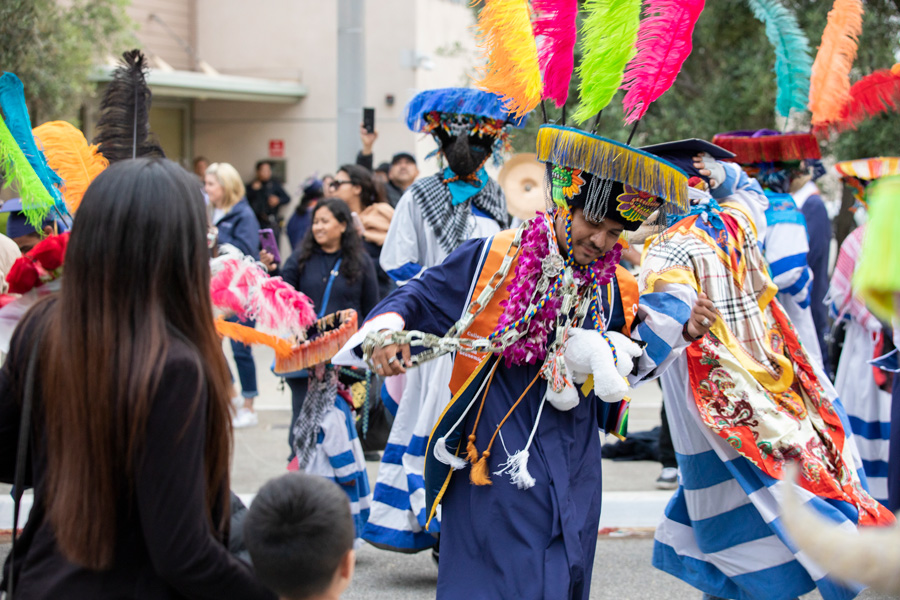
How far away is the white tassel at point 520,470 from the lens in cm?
283

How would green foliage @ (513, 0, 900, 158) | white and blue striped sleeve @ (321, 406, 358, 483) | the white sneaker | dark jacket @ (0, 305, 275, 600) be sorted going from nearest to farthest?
dark jacket @ (0, 305, 275, 600) < white and blue striped sleeve @ (321, 406, 358, 483) < the white sneaker < green foliage @ (513, 0, 900, 158)

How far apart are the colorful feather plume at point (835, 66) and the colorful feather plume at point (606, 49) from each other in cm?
210

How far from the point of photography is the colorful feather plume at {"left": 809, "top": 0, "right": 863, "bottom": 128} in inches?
180

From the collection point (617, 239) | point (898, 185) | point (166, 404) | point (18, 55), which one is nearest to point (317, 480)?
point (166, 404)

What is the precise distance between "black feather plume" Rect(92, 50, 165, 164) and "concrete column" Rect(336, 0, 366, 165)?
629 cm

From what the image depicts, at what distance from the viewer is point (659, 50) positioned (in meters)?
2.92

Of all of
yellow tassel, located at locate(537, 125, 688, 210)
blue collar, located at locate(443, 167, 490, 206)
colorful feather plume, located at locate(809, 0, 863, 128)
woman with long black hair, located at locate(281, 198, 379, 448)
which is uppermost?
colorful feather plume, located at locate(809, 0, 863, 128)

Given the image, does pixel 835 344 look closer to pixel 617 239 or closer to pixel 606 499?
pixel 606 499

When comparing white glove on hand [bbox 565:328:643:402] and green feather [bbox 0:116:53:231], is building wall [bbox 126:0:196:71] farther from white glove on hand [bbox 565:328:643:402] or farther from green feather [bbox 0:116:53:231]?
white glove on hand [bbox 565:328:643:402]

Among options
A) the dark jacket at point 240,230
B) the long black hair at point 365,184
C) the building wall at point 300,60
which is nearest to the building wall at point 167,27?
the building wall at point 300,60

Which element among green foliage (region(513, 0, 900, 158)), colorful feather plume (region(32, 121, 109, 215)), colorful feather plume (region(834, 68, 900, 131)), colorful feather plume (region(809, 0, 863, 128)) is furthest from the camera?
green foliage (region(513, 0, 900, 158))

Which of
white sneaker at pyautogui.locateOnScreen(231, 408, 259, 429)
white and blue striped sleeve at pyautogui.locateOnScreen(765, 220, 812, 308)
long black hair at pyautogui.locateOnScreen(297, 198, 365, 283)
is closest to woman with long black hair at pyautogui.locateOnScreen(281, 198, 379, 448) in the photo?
long black hair at pyautogui.locateOnScreen(297, 198, 365, 283)

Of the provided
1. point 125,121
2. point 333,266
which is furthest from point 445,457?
point 333,266

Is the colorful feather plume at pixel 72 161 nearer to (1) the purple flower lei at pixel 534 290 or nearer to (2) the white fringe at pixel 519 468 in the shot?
(1) the purple flower lei at pixel 534 290
